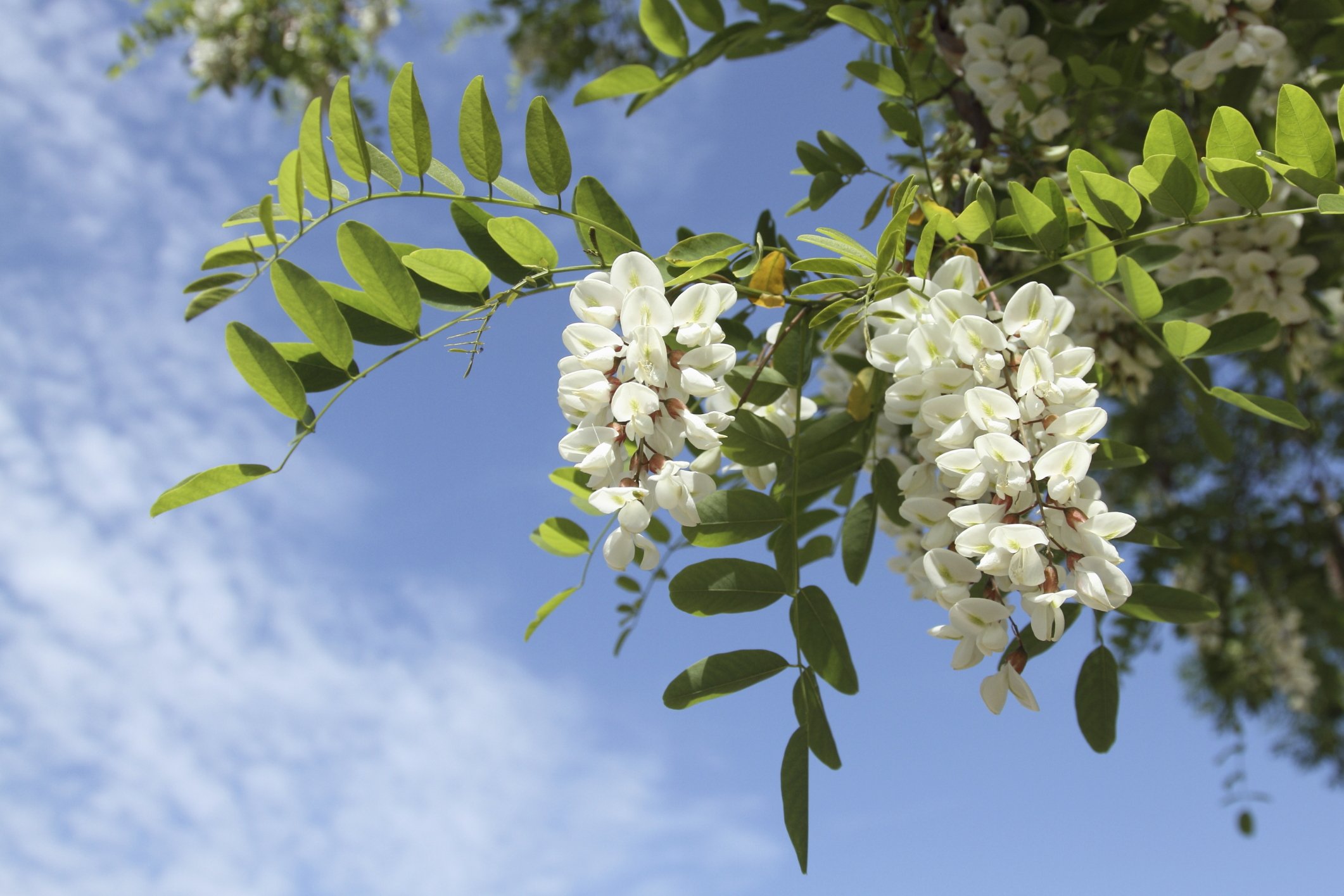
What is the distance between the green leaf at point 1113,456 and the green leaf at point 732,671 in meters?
0.36

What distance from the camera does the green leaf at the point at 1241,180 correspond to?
816 millimetres

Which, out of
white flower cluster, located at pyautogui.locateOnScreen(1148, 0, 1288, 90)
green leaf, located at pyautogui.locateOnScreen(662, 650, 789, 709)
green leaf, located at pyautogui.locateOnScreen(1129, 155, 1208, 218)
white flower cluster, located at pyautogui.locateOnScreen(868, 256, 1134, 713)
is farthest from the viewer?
white flower cluster, located at pyautogui.locateOnScreen(1148, 0, 1288, 90)

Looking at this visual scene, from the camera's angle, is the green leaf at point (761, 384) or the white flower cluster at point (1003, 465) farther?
the green leaf at point (761, 384)

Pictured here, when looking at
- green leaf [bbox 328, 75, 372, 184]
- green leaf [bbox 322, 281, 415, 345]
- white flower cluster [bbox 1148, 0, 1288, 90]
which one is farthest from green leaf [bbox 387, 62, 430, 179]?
white flower cluster [bbox 1148, 0, 1288, 90]

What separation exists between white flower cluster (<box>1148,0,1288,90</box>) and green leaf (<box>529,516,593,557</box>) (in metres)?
1.15

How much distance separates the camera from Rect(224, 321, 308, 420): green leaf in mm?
847

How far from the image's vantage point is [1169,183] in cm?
86

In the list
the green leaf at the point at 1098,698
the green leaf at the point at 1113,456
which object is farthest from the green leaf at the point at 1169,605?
the green leaf at the point at 1113,456

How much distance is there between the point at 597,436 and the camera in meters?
0.78

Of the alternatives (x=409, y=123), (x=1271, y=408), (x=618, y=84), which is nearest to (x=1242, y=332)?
(x=1271, y=408)

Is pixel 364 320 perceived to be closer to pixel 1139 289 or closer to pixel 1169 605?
pixel 1139 289

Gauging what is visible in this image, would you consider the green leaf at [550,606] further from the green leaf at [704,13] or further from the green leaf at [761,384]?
the green leaf at [704,13]

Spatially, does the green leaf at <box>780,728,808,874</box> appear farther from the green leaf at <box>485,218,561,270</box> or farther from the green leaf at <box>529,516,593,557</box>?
the green leaf at <box>485,218,561,270</box>

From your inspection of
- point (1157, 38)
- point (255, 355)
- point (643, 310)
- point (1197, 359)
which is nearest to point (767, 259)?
point (643, 310)
